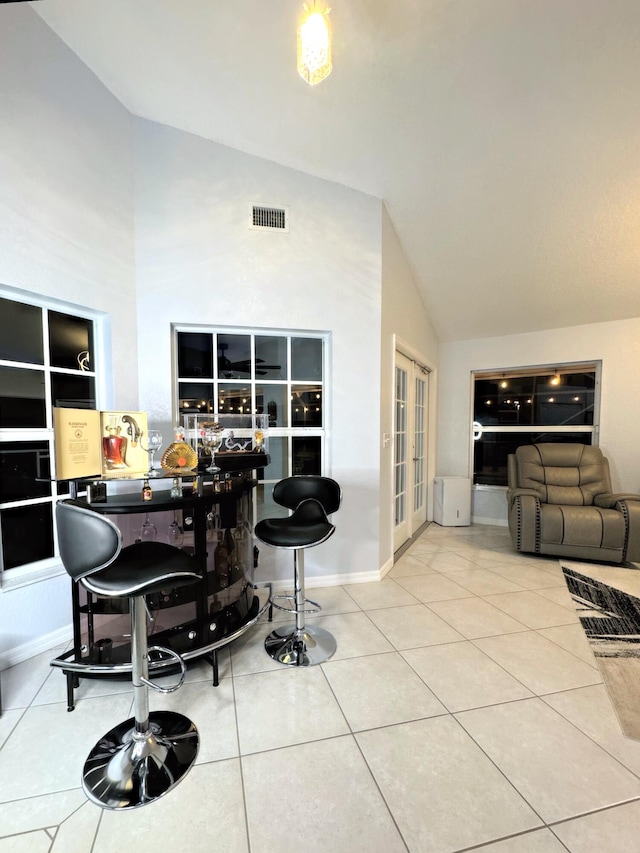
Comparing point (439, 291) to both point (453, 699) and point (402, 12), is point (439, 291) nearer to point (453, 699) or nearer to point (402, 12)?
point (402, 12)

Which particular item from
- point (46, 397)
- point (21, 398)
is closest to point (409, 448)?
point (46, 397)

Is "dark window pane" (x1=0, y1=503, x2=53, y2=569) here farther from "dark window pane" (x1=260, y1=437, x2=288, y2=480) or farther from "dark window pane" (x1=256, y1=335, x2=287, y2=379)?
"dark window pane" (x1=256, y1=335, x2=287, y2=379)

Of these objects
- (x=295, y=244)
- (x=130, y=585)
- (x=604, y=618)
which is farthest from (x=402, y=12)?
(x=604, y=618)

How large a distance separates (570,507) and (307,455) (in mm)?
2737

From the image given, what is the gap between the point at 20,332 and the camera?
7.04ft

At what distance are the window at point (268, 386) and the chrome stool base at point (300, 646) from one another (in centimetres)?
94

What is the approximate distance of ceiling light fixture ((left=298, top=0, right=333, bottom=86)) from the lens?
1416mm

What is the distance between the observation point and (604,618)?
8.34ft

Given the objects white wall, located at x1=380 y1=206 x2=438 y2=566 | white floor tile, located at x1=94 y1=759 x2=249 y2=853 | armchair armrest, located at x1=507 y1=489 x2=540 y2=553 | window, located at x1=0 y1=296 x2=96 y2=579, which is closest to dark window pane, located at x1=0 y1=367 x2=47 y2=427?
window, located at x1=0 y1=296 x2=96 y2=579

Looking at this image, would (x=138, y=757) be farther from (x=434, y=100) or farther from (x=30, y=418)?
(x=434, y=100)

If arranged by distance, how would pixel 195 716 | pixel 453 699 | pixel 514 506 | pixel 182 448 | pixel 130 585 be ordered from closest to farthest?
pixel 130 585, pixel 195 716, pixel 453 699, pixel 182 448, pixel 514 506

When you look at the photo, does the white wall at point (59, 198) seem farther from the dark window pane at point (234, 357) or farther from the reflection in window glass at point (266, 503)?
the reflection in window glass at point (266, 503)

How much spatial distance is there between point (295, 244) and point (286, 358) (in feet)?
2.94

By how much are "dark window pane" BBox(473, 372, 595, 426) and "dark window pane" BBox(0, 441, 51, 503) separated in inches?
189
